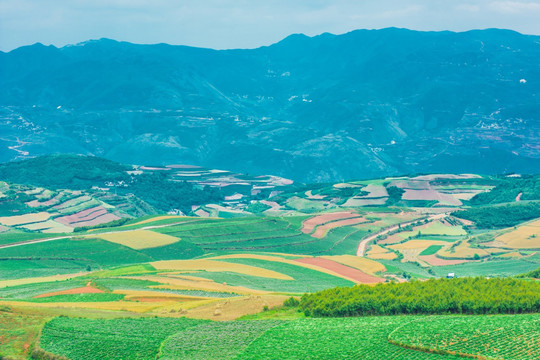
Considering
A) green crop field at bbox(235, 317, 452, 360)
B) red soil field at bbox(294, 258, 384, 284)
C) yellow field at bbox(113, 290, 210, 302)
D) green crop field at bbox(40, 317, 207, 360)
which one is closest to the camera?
green crop field at bbox(235, 317, 452, 360)

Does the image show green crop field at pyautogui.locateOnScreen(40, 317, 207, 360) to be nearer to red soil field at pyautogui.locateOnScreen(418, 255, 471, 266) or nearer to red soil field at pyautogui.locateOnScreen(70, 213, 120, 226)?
red soil field at pyautogui.locateOnScreen(418, 255, 471, 266)

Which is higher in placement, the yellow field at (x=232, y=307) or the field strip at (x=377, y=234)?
the yellow field at (x=232, y=307)

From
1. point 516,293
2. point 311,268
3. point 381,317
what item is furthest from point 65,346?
point 311,268

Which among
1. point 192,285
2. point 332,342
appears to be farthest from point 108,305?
point 332,342

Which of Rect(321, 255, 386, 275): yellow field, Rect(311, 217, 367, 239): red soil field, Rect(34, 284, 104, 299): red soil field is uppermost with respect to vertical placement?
Rect(34, 284, 104, 299): red soil field

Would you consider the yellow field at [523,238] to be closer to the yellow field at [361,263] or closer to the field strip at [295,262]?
the yellow field at [361,263]

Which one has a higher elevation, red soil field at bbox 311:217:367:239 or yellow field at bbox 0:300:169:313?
yellow field at bbox 0:300:169:313

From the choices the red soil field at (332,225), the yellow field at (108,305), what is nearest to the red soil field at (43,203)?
the red soil field at (332,225)

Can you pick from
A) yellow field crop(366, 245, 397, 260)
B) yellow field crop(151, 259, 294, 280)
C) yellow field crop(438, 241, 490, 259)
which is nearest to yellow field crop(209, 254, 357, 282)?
yellow field crop(151, 259, 294, 280)

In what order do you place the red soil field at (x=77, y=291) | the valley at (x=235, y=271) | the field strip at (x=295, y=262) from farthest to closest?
the field strip at (x=295, y=262) < the red soil field at (x=77, y=291) < the valley at (x=235, y=271)
